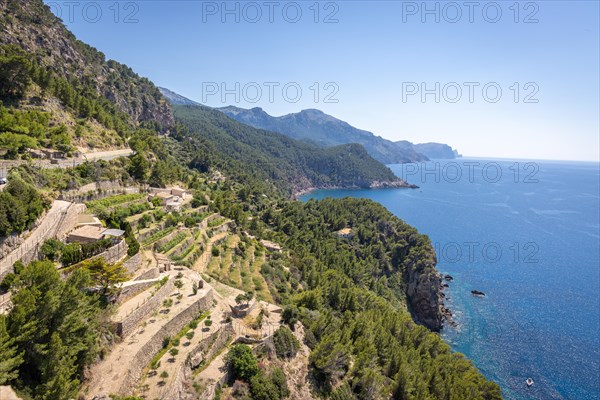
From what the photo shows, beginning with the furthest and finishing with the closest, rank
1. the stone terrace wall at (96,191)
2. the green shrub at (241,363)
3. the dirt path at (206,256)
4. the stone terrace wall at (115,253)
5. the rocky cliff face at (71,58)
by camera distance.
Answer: the rocky cliff face at (71,58) < the dirt path at (206,256) < the stone terrace wall at (96,191) < the stone terrace wall at (115,253) < the green shrub at (241,363)

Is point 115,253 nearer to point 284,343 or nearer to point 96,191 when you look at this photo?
point 284,343

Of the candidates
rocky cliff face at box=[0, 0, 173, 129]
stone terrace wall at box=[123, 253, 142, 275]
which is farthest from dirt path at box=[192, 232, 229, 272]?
rocky cliff face at box=[0, 0, 173, 129]

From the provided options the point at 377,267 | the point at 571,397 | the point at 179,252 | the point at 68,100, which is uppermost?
the point at 68,100

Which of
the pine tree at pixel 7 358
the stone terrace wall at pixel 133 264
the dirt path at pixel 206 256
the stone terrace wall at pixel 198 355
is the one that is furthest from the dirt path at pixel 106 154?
the pine tree at pixel 7 358

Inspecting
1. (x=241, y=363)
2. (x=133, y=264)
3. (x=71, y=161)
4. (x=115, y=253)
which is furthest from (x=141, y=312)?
(x=71, y=161)

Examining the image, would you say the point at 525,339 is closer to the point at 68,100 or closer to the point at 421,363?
the point at 421,363

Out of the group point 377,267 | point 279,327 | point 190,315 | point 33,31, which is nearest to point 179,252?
point 190,315

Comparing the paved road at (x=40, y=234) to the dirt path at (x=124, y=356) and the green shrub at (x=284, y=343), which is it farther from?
the green shrub at (x=284, y=343)
